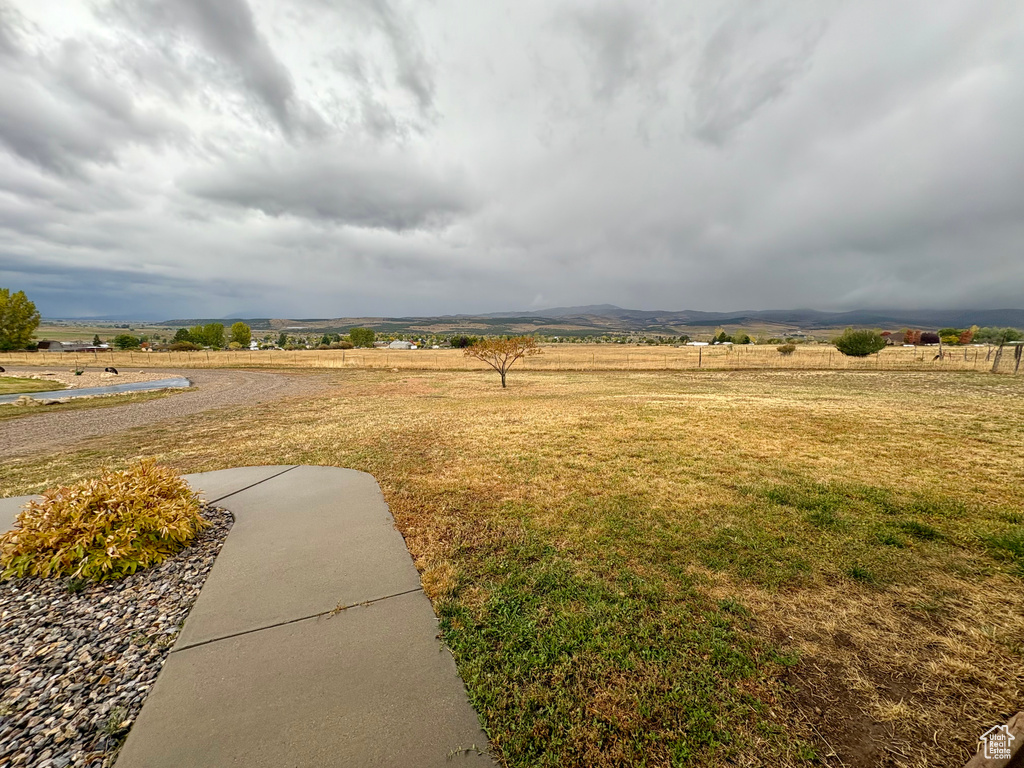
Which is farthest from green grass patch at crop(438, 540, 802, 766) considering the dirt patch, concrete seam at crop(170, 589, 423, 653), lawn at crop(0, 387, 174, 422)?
lawn at crop(0, 387, 174, 422)

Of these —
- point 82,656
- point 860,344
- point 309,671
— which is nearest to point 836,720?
point 309,671

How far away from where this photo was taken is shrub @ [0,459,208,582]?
388cm

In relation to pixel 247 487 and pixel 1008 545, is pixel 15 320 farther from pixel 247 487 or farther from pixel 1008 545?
pixel 1008 545

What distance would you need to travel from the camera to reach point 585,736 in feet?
7.85

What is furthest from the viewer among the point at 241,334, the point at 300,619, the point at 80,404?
the point at 241,334

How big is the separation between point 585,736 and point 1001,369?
38.8 m

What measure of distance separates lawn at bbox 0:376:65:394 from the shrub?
1081 inches

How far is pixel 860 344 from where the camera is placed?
4166 centimetres

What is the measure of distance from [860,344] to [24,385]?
69516 millimetres

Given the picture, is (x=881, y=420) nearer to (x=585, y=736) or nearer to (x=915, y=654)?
(x=915, y=654)

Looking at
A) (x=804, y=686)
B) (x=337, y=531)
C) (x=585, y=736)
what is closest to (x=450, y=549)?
(x=337, y=531)

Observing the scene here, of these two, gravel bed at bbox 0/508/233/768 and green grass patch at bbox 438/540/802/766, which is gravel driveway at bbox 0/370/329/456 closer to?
gravel bed at bbox 0/508/233/768

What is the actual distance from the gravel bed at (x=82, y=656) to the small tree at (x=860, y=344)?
56.0m

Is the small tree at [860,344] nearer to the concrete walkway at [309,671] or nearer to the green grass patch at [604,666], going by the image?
the green grass patch at [604,666]
